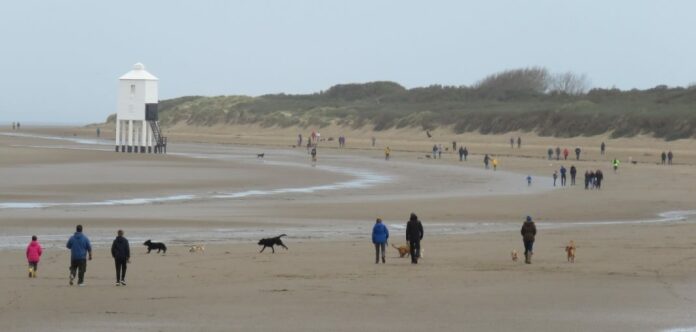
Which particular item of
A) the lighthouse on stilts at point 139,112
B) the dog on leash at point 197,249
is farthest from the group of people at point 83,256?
the lighthouse on stilts at point 139,112

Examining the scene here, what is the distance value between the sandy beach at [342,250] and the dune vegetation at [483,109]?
1020 inches

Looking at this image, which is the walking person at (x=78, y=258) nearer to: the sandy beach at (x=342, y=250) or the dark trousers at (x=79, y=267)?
the dark trousers at (x=79, y=267)

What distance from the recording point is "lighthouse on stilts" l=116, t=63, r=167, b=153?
230 feet

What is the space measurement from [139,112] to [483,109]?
3870 centimetres

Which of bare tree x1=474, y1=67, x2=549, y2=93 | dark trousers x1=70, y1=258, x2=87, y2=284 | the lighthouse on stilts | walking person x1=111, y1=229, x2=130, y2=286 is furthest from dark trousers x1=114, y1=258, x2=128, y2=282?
bare tree x1=474, y1=67, x2=549, y2=93

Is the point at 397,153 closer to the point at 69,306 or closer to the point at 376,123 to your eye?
the point at 376,123

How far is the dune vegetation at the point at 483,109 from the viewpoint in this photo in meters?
79.5

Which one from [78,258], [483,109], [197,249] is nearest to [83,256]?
[78,258]

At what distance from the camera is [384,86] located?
157 metres

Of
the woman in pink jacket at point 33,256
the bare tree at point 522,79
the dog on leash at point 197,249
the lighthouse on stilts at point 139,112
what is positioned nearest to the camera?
the woman in pink jacket at point 33,256

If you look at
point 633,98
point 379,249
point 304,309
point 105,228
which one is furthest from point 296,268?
point 633,98

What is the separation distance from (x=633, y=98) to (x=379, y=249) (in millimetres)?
78259

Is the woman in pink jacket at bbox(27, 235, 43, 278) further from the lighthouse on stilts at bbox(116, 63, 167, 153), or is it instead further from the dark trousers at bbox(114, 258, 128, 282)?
the lighthouse on stilts at bbox(116, 63, 167, 153)

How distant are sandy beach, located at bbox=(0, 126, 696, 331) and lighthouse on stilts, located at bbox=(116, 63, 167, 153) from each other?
17.1 metres
